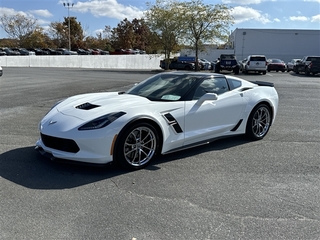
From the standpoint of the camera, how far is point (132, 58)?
50.8 metres

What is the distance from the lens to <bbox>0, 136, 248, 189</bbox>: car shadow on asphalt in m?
3.92

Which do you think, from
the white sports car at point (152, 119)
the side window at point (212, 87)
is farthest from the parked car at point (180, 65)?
the side window at point (212, 87)

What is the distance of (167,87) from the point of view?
206 inches

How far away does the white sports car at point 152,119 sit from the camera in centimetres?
411

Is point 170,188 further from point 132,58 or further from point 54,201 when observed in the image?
point 132,58

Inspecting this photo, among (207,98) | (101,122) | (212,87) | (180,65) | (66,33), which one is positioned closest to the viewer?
(101,122)

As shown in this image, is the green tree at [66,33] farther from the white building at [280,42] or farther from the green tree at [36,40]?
the white building at [280,42]

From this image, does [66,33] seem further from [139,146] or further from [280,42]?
[139,146]

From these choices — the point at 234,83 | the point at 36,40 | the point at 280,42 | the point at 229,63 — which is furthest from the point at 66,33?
the point at 234,83

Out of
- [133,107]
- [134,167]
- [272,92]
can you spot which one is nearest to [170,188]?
[134,167]

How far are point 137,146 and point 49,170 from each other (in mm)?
1226

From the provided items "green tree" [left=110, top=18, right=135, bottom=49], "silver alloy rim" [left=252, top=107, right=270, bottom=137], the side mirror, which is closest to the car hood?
the side mirror

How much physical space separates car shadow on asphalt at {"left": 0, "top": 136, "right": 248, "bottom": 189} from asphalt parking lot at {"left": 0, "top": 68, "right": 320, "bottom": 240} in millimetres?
13

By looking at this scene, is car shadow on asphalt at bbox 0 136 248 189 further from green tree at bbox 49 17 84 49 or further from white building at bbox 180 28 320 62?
green tree at bbox 49 17 84 49
